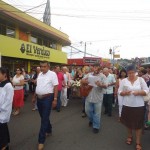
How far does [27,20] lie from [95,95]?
1630 cm

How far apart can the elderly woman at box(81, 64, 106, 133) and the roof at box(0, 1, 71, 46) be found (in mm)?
12776

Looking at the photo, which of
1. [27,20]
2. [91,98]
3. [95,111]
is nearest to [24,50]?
[27,20]

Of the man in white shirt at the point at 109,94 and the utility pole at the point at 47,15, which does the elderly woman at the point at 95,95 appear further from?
the utility pole at the point at 47,15

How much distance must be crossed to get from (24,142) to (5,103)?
1.64m

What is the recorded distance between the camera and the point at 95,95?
7363mm

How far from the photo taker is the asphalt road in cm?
593

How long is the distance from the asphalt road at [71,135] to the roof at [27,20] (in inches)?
470

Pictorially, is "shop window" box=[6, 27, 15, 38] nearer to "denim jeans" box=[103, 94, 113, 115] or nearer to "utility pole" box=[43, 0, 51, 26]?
"utility pole" box=[43, 0, 51, 26]

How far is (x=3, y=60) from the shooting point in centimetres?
2023

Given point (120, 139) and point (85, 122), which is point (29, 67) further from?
point (120, 139)

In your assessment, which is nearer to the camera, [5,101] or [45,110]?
[5,101]

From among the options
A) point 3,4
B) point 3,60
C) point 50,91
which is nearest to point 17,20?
point 3,4

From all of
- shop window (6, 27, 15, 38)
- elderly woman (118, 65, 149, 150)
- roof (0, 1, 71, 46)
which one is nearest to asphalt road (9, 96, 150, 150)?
elderly woman (118, 65, 149, 150)

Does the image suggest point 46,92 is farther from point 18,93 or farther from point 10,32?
point 10,32
